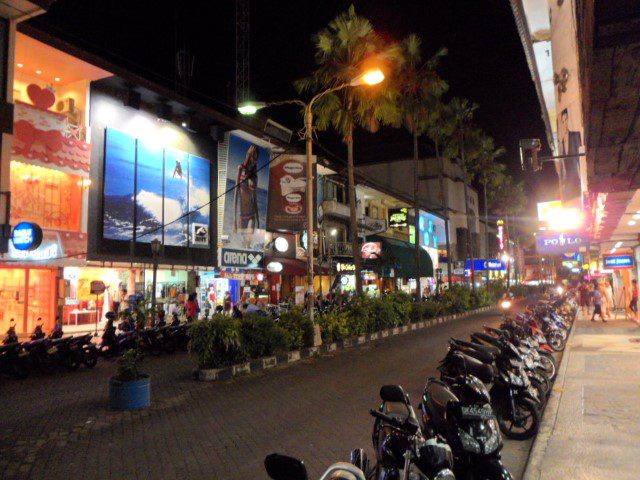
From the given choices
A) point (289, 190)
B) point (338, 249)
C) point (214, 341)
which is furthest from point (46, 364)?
point (338, 249)

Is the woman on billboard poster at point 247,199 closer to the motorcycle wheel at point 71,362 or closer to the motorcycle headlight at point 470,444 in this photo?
the motorcycle wheel at point 71,362

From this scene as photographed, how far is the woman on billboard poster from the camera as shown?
2797 cm

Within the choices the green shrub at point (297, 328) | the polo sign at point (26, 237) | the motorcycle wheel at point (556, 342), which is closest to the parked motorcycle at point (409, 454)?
the green shrub at point (297, 328)

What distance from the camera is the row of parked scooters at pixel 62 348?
39.4ft

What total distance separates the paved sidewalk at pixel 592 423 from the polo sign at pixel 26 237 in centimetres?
1282

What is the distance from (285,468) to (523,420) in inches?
219

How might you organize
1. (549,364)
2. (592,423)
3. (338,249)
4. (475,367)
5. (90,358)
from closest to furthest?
(475,367) → (592,423) → (549,364) → (90,358) → (338,249)

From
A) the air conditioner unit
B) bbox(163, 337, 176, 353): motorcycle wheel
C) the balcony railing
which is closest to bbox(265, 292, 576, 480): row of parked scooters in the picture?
bbox(163, 337, 176, 353): motorcycle wheel

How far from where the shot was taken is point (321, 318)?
55.1 feet

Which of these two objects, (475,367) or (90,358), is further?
(90,358)

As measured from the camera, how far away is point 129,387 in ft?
28.6

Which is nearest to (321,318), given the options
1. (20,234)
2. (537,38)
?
(20,234)

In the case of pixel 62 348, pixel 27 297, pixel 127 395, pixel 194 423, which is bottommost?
pixel 194 423

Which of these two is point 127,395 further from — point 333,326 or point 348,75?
point 348,75
